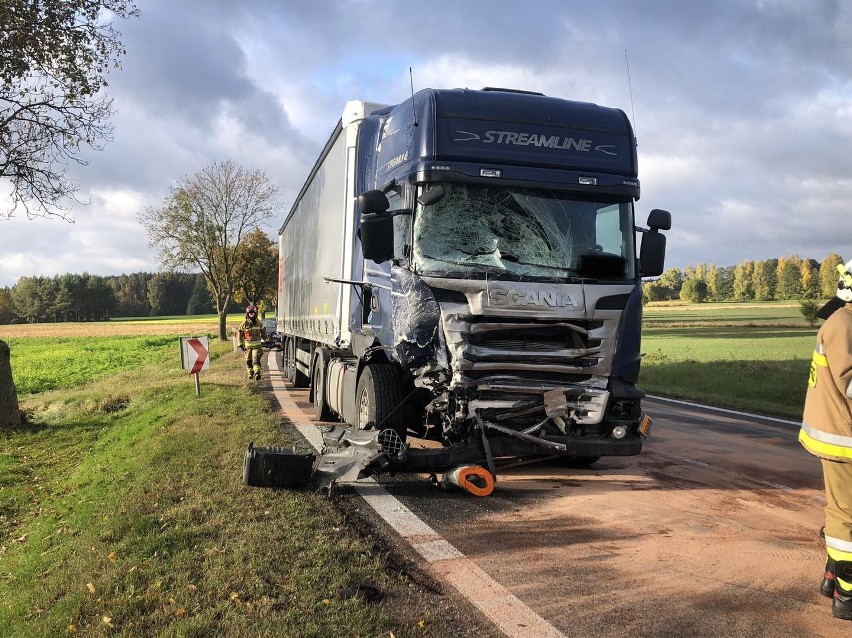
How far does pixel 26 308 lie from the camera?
305 feet

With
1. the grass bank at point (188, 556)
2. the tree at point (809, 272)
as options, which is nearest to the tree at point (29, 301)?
the grass bank at point (188, 556)

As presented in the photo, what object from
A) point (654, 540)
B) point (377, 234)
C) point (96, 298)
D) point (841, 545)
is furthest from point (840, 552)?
point (96, 298)

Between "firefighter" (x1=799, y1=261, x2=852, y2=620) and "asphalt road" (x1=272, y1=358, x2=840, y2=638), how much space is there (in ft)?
0.65

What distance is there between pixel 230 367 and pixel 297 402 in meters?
8.79

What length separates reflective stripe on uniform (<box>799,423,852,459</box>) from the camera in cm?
342

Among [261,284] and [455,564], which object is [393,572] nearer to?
[455,564]

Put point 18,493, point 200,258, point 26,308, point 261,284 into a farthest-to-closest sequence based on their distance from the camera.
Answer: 1. point 26,308
2. point 261,284
3. point 200,258
4. point 18,493

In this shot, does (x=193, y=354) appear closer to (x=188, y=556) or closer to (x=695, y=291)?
(x=188, y=556)

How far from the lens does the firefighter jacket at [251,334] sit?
14.2 meters

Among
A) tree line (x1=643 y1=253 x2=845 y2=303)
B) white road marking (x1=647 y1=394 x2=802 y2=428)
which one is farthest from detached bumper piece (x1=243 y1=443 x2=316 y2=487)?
tree line (x1=643 y1=253 x2=845 y2=303)

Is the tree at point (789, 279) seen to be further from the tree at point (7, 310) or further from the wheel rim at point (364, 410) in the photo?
the tree at point (7, 310)

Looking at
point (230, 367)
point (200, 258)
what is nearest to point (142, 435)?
point (230, 367)

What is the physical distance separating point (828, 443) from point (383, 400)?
11.8ft

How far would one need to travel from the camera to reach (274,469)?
5.33 metres
